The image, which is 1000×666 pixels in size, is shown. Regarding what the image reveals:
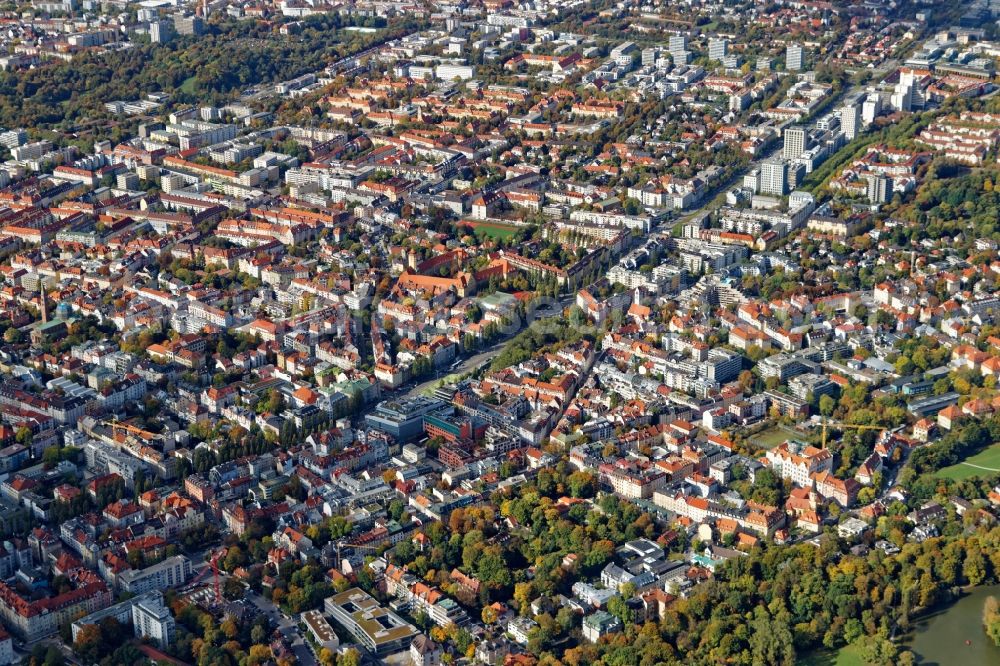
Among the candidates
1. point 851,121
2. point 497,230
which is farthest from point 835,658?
point 851,121

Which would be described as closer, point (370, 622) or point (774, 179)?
point (370, 622)

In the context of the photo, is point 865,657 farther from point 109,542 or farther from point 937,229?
point 937,229

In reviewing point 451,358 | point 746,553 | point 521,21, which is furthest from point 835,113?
point 746,553

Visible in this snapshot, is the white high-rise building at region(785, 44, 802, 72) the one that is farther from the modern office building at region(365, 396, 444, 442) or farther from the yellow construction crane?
the yellow construction crane

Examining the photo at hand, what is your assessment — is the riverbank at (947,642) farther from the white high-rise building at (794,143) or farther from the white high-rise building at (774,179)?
the white high-rise building at (794,143)

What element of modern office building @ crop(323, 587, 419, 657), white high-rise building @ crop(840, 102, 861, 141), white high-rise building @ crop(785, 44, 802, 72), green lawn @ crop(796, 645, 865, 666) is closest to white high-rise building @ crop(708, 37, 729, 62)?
white high-rise building @ crop(785, 44, 802, 72)

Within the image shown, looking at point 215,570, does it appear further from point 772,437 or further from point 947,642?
point 947,642
